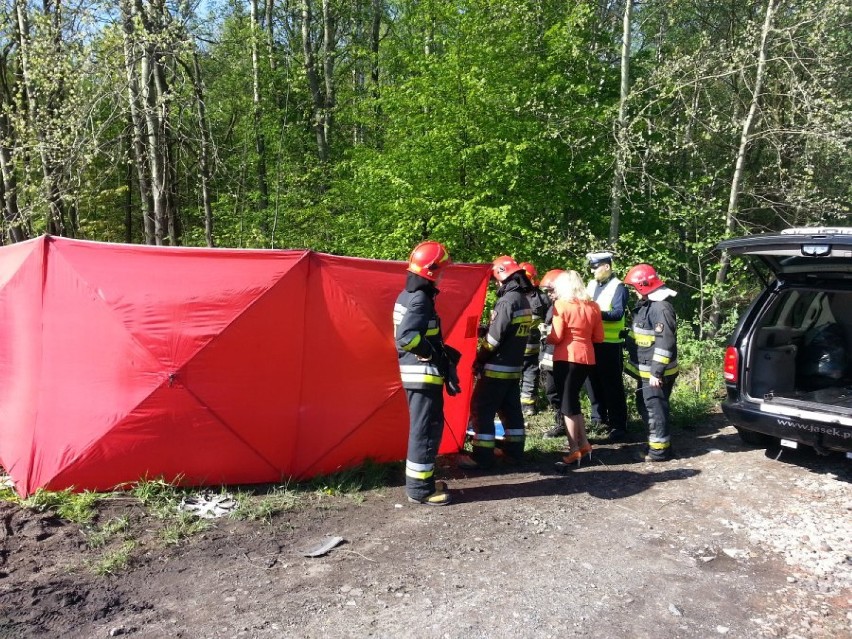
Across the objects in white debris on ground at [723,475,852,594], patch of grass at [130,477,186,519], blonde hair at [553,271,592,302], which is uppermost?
blonde hair at [553,271,592,302]

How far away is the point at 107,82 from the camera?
9.16 meters

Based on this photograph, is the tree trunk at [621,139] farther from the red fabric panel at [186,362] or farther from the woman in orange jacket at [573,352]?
the red fabric panel at [186,362]

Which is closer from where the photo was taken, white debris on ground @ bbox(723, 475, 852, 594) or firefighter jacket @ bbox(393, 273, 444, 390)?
white debris on ground @ bbox(723, 475, 852, 594)

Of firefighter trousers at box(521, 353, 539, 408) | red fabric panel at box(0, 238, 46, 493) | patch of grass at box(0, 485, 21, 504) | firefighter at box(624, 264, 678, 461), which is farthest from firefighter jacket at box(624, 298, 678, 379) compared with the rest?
patch of grass at box(0, 485, 21, 504)

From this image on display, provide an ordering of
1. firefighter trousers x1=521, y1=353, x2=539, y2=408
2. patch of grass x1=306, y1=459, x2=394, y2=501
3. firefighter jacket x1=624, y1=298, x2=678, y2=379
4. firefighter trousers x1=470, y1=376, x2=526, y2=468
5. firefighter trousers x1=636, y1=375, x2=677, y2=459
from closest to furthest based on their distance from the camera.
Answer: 1. patch of grass x1=306, y1=459, x2=394, y2=501
2. firefighter trousers x1=470, y1=376, x2=526, y2=468
3. firefighter jacket x1=624, y1=298, x2=678, y2=379
4. firefighter trousers x1=636, y1=375, x2=677, y2=459
5. firefighter trousers x1=521, y1=353, x2=539, y2=408

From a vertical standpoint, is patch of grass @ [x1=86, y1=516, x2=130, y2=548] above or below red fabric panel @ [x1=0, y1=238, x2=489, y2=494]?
below

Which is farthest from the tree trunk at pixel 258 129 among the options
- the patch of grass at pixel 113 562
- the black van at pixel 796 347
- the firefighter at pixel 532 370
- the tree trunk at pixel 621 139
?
the patch of grass at pixel 113 562

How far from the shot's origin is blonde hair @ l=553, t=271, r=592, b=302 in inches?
217

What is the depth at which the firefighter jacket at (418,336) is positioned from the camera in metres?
4.45

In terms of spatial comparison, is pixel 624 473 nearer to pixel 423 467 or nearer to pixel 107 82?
pixel 423 467

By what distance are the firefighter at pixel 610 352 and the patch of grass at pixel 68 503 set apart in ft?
15.5

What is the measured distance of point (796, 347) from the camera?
19.7 ft

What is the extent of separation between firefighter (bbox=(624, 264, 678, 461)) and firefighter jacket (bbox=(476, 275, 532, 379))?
124cm

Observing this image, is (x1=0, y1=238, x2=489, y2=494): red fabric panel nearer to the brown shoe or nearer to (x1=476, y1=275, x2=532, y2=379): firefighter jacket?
the brown shoe
